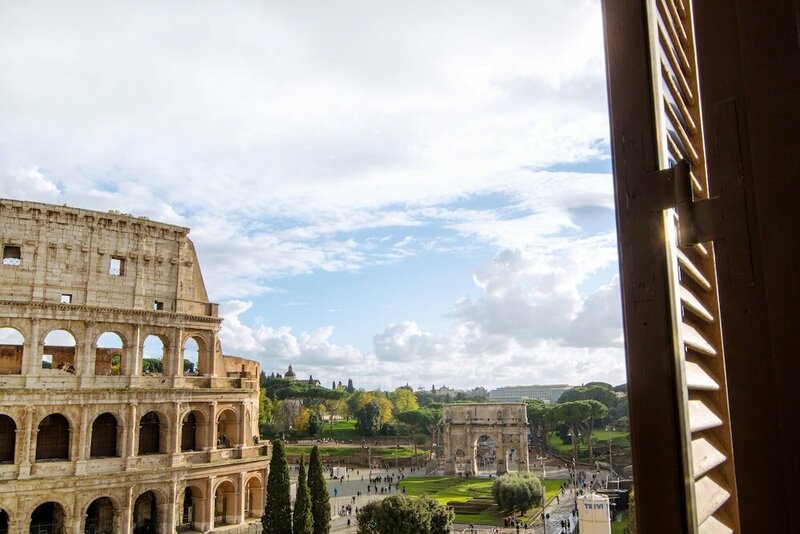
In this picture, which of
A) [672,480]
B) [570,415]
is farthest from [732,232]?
[570,415]

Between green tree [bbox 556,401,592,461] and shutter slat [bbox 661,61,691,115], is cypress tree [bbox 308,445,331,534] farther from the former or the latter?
green tree [bbox 556,401,592,461]

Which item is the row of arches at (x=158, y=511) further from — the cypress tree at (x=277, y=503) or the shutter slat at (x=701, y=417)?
the shutter slat at (x=701, y=417)

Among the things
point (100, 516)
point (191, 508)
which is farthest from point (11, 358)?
point (191, 508)

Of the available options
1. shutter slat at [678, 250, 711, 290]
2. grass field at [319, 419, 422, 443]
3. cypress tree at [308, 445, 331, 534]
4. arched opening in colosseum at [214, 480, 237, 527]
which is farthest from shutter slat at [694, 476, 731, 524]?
grass field at [319, 419, 422, 443]

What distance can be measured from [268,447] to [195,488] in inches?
160

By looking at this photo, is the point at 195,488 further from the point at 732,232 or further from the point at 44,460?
the point at 732,232

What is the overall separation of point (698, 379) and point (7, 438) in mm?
27392

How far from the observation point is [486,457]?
7338 centimetres

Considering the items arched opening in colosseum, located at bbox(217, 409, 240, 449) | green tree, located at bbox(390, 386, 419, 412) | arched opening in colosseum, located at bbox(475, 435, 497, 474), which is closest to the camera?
arched opening in colosseum, located at bbox(217, 409, 240, 449)

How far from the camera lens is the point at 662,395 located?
178 centimetres

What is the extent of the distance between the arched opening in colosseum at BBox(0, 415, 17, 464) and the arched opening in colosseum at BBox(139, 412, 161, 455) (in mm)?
4629

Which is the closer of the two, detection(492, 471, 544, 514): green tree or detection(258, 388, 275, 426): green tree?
detection(492, 471, 544, 514): green tree

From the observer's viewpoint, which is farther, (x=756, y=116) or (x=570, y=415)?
(x=570, y=415)

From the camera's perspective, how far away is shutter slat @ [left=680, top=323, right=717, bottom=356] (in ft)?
6.08
